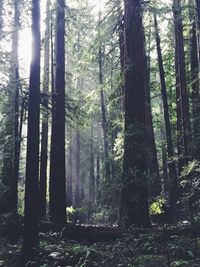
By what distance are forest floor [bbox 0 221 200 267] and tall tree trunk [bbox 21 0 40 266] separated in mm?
362

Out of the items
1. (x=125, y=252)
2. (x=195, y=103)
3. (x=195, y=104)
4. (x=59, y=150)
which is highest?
(x=195, y=103)

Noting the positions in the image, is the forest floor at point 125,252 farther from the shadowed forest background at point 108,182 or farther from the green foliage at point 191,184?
the green foliage at point 191,184

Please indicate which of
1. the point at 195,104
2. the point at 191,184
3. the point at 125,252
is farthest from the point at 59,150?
the point at 195,104

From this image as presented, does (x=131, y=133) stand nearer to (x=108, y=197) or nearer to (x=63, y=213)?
(x=108, y=197)

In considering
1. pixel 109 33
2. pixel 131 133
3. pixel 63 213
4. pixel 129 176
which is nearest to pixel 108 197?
pixel 129 176

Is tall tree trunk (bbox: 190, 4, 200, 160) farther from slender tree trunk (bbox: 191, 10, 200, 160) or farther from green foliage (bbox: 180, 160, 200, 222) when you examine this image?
green foliage (bbox: 180, 160, 200, 222)

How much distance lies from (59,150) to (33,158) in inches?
200

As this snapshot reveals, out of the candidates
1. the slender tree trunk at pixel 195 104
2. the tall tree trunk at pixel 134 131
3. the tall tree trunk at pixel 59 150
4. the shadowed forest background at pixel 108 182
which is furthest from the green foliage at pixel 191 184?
the tall tree trunk at pixel 59 150

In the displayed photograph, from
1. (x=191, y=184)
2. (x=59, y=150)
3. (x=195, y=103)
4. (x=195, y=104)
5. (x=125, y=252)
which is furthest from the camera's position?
(x=195, y=103)

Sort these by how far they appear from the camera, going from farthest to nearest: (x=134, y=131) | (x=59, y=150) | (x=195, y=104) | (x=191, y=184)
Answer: (x=195, y=104) → (x=59, y=150) → (x=134, y=131) → (x=191, y=184)

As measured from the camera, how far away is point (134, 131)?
12.0 meters

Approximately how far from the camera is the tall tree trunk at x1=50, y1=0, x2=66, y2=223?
47.0 ft

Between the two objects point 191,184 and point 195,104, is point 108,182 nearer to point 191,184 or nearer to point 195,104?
point 191,184

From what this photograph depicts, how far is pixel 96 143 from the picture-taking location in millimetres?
42375
